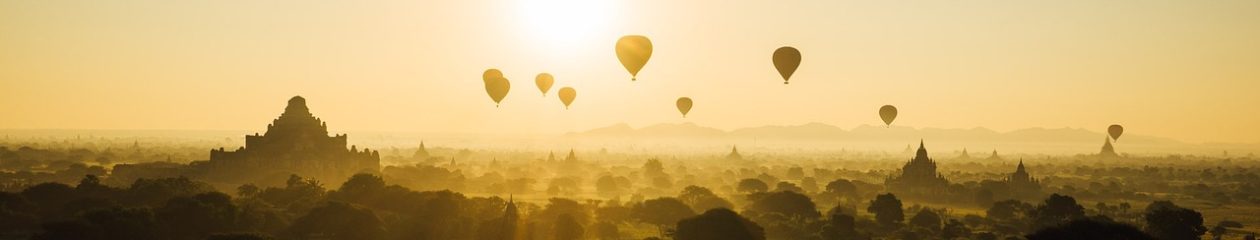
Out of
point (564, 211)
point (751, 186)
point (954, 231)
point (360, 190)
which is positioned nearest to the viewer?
point (954, 231)

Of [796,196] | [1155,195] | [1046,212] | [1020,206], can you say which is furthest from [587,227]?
[1155,195]

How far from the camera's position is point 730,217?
66.9m

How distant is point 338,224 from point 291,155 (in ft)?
165

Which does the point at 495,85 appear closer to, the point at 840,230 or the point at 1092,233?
the point at 840,230

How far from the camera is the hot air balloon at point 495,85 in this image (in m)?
105

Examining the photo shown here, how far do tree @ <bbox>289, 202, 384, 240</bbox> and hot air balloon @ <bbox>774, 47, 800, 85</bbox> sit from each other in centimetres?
4046

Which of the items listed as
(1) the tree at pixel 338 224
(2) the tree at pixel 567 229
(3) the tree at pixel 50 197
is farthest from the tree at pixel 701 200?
(3) the tree at pixel 50 197

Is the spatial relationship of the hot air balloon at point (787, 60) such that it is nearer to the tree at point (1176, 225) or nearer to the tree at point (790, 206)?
the tree at point (790, 206)

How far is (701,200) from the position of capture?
345 feet

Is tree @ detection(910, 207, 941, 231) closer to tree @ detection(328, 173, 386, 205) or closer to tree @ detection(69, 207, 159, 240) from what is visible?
tree @ detection(328, 173, 386, 205)

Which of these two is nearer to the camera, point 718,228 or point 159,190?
point 718,228

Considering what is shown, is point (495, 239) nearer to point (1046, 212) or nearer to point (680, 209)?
point (680, 209)

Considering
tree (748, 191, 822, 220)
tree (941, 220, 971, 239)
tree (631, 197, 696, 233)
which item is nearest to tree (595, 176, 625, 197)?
tree (748, 191, 822, 220)

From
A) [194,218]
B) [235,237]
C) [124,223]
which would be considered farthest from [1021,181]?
[124,223]
